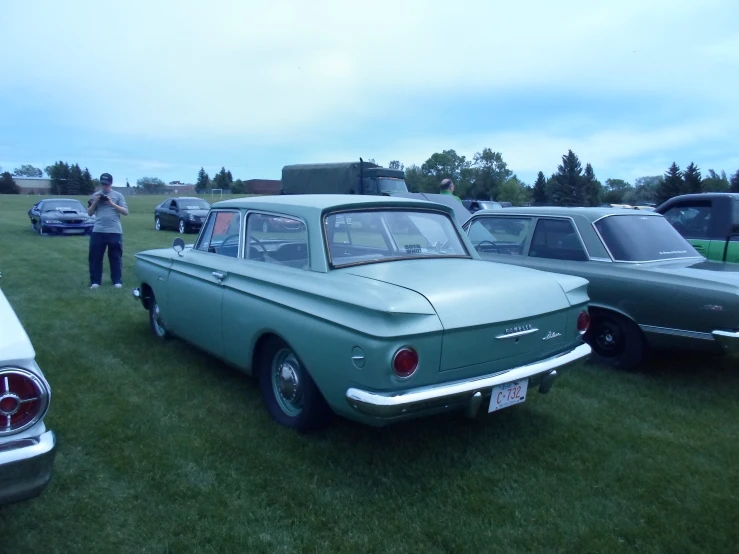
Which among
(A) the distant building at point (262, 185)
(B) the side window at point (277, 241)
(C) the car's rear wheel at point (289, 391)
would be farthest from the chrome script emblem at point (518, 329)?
(A) the distant building at point (262, 185)

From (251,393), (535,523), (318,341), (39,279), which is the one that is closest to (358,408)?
(318,341)

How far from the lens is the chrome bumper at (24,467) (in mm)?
2096

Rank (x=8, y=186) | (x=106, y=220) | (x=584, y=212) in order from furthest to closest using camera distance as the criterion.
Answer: (x=8, y=186), (x=106, y=220), (x=584, y=212)

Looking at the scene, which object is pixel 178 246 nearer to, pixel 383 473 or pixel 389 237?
pixel 389 237

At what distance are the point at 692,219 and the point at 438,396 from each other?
5.83 m

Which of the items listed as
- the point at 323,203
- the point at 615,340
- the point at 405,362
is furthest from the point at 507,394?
the point at 615,340

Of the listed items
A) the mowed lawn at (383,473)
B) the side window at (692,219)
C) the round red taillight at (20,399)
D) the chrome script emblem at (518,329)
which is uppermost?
the side window at (692,219)

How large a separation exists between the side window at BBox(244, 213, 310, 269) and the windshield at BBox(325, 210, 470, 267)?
215 mm

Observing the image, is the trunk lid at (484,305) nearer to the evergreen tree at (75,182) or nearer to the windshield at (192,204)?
the windshield at (192,204)

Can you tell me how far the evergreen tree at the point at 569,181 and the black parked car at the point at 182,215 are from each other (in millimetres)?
45889

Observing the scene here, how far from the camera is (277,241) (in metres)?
4.11

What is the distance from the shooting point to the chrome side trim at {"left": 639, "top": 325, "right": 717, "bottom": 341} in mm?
4441

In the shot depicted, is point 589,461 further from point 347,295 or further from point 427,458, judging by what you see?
point 347,295

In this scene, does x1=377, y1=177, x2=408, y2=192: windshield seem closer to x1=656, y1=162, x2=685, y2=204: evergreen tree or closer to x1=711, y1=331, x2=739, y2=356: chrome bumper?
x1=711, y1=331, x2=739, y2=356: chrome bumper
